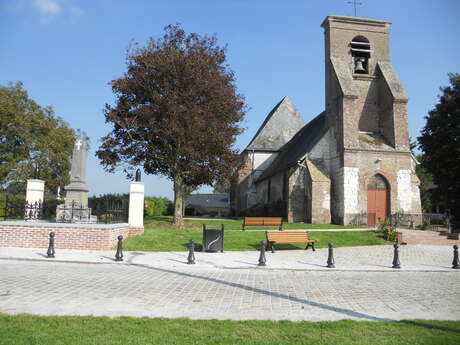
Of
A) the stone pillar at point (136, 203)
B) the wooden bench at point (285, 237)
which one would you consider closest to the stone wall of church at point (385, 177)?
the wooden bench at point (285, 237)

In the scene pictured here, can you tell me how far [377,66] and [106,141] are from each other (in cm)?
2122

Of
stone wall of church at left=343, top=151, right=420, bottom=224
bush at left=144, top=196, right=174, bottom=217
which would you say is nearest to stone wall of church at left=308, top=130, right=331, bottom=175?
stone wall of church at left=343, top=151, right=420, bottom=224

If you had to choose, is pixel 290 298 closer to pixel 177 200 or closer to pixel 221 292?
pixel 221 292

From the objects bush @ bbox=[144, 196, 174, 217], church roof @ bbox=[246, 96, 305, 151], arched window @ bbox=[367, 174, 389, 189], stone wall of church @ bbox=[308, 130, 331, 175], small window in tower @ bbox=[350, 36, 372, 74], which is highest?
small window in tower @ bbox=[350, 36, 372, 74]

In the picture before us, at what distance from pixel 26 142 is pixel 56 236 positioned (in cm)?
2430

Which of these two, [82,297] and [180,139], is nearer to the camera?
[82,297]

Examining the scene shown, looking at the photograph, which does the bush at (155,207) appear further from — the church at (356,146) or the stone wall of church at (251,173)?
the church at (356,146)

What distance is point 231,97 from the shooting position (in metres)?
19.8

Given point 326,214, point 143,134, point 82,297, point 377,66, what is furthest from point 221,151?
point 377,66

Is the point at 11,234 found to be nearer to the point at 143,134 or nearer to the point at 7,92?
the point at 143,134

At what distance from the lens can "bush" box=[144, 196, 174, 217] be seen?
38094 mm

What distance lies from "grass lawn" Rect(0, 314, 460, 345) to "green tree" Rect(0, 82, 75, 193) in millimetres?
31780

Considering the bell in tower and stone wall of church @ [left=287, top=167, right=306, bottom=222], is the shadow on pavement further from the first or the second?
the bell in tower

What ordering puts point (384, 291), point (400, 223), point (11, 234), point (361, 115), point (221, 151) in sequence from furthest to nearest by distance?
point (361, 115) → point (400, 223) → point (221, 151) → point (11, 234) → point (384, 291)
